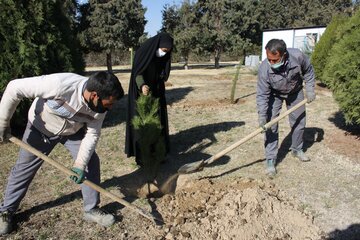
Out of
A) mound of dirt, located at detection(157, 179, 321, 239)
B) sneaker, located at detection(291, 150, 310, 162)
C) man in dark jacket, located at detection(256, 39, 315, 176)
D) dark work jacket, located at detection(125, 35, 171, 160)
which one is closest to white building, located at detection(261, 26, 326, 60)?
sneaker, located at detection(291, 150, 310, 162)

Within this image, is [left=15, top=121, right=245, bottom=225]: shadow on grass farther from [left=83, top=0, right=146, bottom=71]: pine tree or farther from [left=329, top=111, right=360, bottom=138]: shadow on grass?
[left=83, top=0, right=146, bottom=71]: pine tree

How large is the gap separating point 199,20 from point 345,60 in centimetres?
2649

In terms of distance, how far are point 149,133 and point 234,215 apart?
1.52 metres

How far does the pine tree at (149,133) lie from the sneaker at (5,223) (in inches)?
66.9

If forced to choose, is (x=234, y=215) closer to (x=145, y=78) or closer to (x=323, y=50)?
(x=145, y=78)

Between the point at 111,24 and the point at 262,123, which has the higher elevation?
the point at 111,24

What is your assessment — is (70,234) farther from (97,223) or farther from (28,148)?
(28,148)

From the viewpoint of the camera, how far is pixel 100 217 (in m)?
3.62

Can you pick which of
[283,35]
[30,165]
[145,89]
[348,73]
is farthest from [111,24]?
[30,165]

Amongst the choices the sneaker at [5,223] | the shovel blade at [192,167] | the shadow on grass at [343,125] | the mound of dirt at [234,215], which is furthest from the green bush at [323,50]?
the sneaker at [5,223]

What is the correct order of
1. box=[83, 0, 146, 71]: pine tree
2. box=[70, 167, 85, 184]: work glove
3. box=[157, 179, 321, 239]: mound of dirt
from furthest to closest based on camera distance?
box=[83, 0, 146, 71]: pine tree < box=[157, 179, 321, 239]: mound of dirt < box=[70, 167, 85, 184]: work glove

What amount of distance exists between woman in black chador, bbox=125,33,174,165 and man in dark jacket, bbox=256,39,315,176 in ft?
4.25

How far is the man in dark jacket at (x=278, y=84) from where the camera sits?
4344 millimetres

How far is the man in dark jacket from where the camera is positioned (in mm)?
4344
